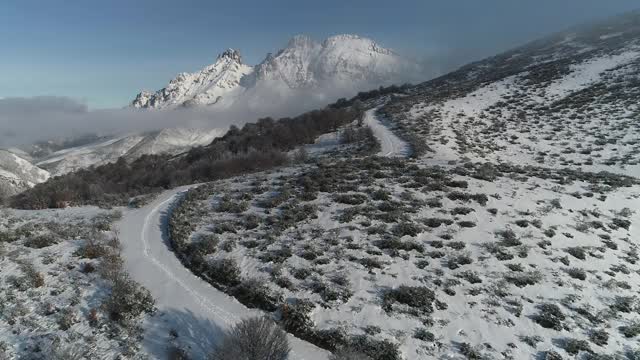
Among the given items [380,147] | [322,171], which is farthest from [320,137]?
[322,171]

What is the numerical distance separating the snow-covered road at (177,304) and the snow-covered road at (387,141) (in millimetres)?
24775

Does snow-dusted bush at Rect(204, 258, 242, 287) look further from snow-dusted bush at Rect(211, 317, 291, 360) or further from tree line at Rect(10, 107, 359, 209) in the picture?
tree line at Rect(10, 107, 359, 209)

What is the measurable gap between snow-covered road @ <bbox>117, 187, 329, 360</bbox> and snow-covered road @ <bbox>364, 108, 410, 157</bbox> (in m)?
24.8

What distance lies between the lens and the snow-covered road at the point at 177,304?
15.3m

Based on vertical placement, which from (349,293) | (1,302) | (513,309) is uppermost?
(1,302)

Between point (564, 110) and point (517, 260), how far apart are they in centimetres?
4814

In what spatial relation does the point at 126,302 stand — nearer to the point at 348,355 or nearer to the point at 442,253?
the point at 348,355

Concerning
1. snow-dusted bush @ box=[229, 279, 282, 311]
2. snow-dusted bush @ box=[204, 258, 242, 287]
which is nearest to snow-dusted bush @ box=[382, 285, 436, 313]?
snow-dusted bush @ box=[229, 279, 282, 311]

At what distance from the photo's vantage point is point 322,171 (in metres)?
34.3

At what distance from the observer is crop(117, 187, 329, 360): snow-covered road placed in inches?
603

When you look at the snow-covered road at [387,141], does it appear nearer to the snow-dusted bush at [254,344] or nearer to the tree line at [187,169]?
the tree line at [187,169]

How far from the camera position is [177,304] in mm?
17641

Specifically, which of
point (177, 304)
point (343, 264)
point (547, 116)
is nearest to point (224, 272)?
point (177, 304)

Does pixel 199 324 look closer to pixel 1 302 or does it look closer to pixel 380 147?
pixel 1 302
